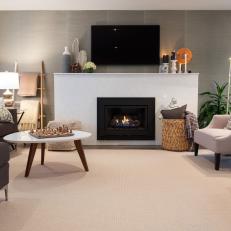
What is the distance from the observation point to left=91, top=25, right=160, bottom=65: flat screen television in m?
6.01

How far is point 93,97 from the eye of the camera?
5.80 metres

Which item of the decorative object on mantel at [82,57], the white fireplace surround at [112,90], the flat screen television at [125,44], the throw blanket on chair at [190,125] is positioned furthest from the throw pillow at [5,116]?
the throw blanket on chair at [190,125]

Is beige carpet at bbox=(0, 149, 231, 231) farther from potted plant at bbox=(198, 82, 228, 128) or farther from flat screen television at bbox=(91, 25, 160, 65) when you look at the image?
flat screen television at bbox=(91, 25, 160, 65)

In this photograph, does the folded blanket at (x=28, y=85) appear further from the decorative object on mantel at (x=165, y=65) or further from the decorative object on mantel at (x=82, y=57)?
the decorative object on mantel at (x=165, y=65)

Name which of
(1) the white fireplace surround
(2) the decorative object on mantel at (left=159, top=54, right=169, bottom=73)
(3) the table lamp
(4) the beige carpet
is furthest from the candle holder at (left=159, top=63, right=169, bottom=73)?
(3) the table lamp

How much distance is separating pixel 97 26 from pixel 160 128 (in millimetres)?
2135

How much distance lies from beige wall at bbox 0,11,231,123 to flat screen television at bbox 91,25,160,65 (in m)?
0.13

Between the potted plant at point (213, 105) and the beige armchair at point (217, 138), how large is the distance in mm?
1206

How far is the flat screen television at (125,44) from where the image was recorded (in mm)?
6012

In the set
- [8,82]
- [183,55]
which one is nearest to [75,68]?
[8,82]

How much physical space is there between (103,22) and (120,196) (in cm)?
396

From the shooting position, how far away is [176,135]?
5.29 m

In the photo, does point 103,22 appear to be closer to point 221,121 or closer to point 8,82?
point 8,82

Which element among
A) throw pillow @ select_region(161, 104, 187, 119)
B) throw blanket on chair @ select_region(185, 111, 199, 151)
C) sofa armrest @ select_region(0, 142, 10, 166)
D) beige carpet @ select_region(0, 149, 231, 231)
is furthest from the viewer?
throw pillow @ select_region(161, 104, 187, 119)
